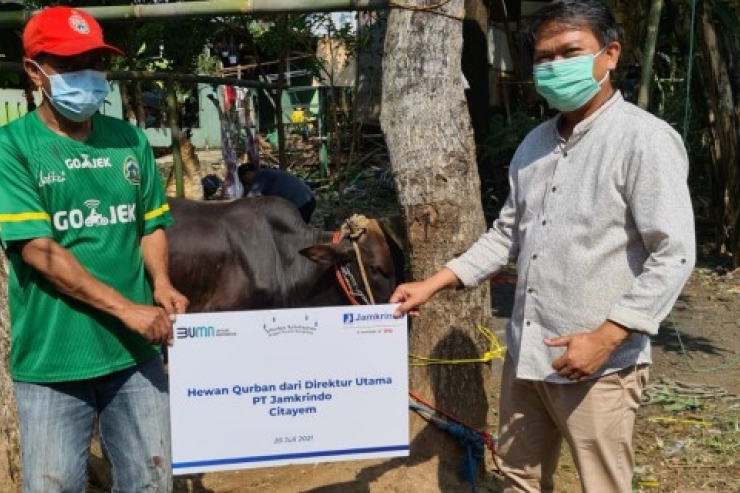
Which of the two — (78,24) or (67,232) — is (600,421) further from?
(78,24)

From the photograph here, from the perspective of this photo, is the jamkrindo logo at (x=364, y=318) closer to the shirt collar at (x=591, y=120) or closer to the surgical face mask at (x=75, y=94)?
the shirt collar at (x=591, y=120)

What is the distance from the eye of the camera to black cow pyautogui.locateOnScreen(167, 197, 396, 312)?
231 inches

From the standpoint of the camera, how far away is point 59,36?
286cm

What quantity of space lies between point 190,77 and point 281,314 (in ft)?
11.8

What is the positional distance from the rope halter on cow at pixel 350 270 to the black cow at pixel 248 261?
110mm

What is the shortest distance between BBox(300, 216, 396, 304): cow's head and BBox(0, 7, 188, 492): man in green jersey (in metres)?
2.52

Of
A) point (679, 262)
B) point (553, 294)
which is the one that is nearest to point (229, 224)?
point (553, 294)

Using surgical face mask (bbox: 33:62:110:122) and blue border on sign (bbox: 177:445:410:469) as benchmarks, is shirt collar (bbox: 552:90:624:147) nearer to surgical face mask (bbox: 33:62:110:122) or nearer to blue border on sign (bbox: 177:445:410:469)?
blue border on sign (bbox: 177:445:410:469)

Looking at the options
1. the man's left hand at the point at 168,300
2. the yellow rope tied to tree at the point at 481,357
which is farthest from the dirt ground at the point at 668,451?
the man's left hand at the point at 168,300

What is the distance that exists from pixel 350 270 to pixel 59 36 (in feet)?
9.69

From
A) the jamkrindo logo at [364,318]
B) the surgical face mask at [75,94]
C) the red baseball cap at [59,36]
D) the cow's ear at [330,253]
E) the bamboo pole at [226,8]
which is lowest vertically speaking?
the cow's ear at [330,253]

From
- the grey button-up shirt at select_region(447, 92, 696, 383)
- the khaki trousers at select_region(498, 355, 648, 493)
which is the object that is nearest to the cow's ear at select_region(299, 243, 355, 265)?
the grey button-up shirt at select_region(447, 92, 696, 383)

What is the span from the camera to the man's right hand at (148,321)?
2.87 meters

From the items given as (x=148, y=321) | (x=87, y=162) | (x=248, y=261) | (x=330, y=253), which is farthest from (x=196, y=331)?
(x=248, y=261)
